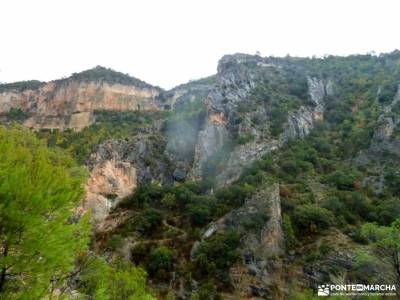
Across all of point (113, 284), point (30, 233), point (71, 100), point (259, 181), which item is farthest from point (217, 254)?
point (71, 100)

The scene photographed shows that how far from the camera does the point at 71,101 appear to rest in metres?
92.9

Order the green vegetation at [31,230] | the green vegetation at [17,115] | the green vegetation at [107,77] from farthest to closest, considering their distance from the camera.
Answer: the green vegetation at [107,77] → the green vegetation at [17,115] → the green vegetation at [31,230]

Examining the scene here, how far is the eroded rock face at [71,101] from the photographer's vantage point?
3548 inches

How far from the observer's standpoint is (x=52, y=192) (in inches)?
332

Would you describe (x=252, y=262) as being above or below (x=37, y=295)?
below

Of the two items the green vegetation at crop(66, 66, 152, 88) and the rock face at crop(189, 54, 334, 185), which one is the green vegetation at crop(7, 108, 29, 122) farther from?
the rock face at crop(189, 54, 334, 185)

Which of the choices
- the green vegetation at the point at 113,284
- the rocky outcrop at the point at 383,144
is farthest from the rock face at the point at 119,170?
the green vegetation at the point at 113,284

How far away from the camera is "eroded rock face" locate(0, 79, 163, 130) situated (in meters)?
90.1

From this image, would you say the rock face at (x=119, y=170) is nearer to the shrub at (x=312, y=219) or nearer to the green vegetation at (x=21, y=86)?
the shrub at (x=312, y=219)

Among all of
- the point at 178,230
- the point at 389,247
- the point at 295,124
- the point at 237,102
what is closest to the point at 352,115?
the point at 295,124

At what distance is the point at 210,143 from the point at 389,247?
4312cm

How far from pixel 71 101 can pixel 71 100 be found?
1.20 feet

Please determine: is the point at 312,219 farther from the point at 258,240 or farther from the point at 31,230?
the point at 31,230

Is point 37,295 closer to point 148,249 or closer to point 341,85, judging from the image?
point 148,249
